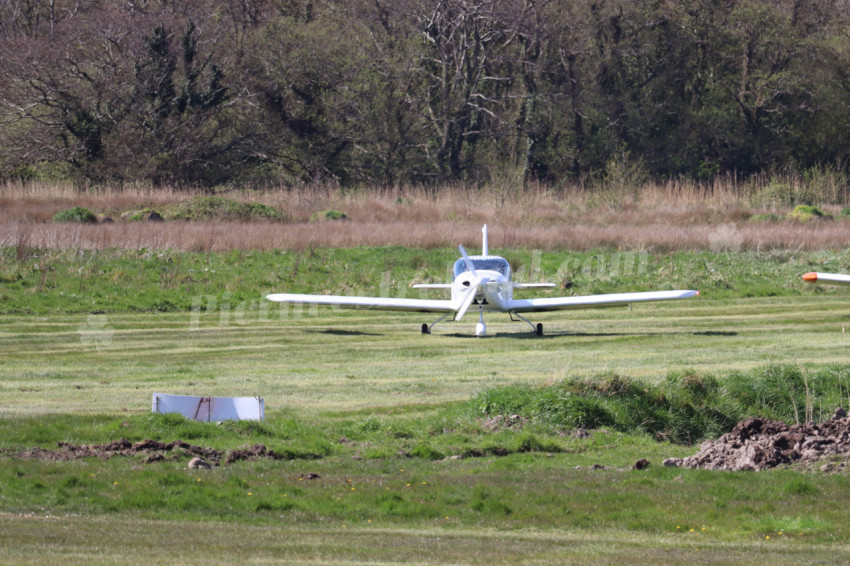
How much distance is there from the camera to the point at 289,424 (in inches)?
489

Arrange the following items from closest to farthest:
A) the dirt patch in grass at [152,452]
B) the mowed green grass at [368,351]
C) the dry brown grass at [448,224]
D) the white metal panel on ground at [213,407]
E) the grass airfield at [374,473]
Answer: the grass airfield at [374,473], the dirt patch in grass at [152,452], the white metal panel on ground at [213,407], the mowed green grass at [368,351], the dry brown grass at [448,224]

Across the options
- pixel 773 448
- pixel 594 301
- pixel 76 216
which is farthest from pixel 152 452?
pixel 76 216

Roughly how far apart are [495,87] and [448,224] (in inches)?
1063

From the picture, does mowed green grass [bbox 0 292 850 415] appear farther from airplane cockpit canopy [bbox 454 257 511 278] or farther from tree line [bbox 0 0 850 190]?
tree line [bbox 0 0 850 190]

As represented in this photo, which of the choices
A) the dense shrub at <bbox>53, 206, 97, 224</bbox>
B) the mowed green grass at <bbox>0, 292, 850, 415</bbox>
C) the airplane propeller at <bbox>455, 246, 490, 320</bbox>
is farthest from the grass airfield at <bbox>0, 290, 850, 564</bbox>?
the dense shrub at <bbox>53, 206, 97, 224</bbox>

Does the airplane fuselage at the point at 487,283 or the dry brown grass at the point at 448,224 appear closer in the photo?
the airplane fuselage at the point at 487,283

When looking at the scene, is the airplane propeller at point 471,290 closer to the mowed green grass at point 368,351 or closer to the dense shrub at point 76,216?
the mowed green grass at point 368,351

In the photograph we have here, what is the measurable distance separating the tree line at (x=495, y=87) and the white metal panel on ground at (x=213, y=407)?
4287 cm

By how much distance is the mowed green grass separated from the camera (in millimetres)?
15078

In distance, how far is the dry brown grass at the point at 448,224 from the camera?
30.6 m

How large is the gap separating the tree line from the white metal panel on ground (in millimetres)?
42867

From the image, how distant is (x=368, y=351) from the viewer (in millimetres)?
19656

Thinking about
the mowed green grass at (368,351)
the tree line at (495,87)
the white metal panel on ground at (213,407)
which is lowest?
the mowed green grass at (368,351)

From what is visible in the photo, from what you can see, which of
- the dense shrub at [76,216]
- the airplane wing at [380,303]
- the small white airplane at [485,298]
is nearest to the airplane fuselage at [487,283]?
the small white airplane at [485,298]
